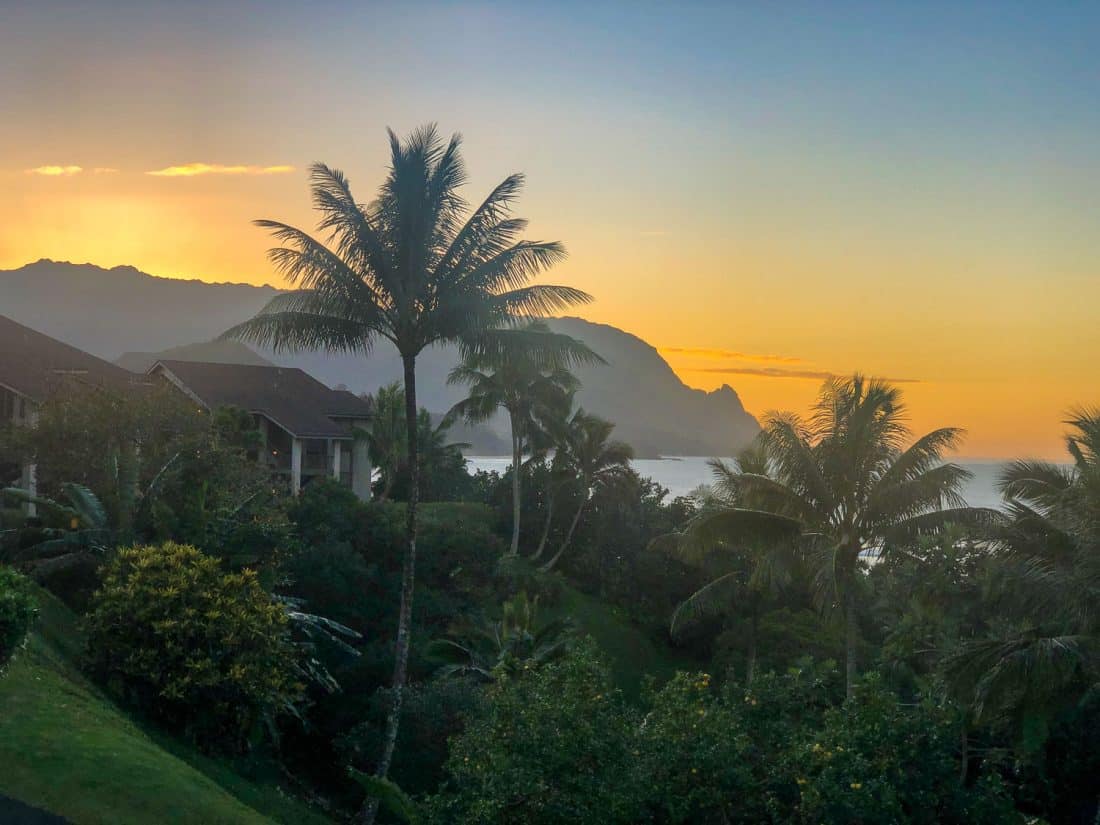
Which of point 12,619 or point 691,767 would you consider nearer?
point 691,767

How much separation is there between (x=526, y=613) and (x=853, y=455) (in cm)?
1176

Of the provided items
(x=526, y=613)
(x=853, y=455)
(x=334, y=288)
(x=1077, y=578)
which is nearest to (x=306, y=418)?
(x=526, y=613)

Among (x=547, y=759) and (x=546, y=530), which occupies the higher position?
(x=546, y=530)

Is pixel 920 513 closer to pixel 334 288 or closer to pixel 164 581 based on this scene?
pixel 334 288

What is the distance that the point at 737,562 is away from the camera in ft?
127

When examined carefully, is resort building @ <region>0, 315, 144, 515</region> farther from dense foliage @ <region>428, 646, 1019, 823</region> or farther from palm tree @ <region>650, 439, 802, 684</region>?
dense foliage @ <region>428, 646, 1019, 823</region>

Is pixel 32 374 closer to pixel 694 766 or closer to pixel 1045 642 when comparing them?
pixel 694 766

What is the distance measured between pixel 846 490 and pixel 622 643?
24134mm

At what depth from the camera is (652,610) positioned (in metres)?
45.0

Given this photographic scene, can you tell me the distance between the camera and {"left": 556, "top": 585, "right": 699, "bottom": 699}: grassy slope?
4141cm

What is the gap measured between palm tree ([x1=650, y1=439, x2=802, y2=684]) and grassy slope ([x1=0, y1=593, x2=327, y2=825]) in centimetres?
1044

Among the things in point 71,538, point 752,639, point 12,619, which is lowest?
point 752,639

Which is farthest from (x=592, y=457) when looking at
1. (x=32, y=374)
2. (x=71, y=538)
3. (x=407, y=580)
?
(x=71, y=538)

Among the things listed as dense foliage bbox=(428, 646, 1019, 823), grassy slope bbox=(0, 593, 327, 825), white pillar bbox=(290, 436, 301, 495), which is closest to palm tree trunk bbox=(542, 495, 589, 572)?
white pillar bbox=(290, 436, 301, 495)
